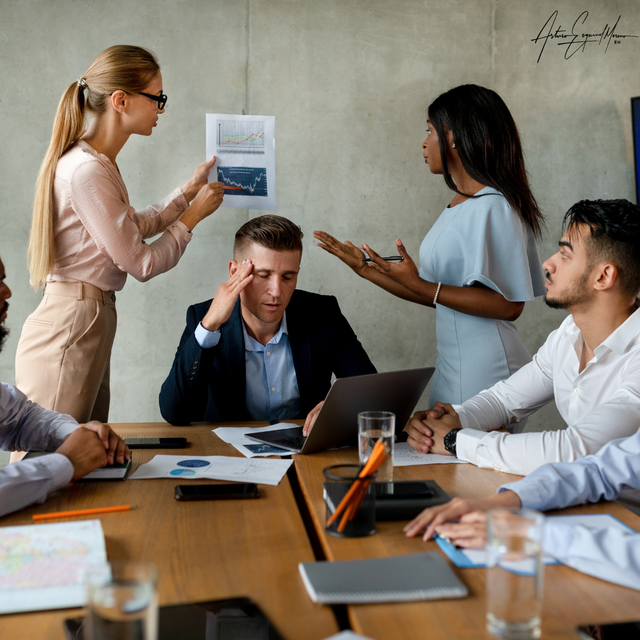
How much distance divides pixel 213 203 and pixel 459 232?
3.37 ft

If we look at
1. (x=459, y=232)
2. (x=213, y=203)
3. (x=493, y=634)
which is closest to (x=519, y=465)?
(x=493, y=634)

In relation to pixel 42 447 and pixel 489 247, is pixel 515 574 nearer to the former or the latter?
pixel 42 447

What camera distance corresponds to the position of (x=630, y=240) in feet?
5.96

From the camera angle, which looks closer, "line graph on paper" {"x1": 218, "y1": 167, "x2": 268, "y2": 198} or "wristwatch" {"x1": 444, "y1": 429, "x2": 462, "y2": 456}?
"wristwatch" {"x1": 444, "y1": 429, "x2": 462, "y2": 456}

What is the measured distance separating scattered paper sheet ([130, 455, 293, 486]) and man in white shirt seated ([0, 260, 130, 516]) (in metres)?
0.09

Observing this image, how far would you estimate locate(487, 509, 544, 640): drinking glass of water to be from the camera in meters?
0.80

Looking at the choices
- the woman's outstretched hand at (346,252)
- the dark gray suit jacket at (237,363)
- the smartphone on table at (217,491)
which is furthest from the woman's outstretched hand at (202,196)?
the smartphone on table at (217,491)

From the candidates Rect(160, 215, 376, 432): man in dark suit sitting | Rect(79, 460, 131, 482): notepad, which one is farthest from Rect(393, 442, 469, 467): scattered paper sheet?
Rect(79, 460, 131, 482): notepad

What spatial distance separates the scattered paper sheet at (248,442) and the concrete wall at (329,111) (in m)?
1.75

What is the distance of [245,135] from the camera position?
2750mm

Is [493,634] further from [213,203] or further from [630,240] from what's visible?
[213,203]

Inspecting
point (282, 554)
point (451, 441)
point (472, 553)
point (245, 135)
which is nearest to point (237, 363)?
point (451, 441)

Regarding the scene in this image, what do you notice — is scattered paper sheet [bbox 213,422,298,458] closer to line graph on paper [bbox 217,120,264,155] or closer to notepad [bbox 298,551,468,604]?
notepad [bbox 298,551,468,604]

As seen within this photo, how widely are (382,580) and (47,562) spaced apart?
19.7 inches
